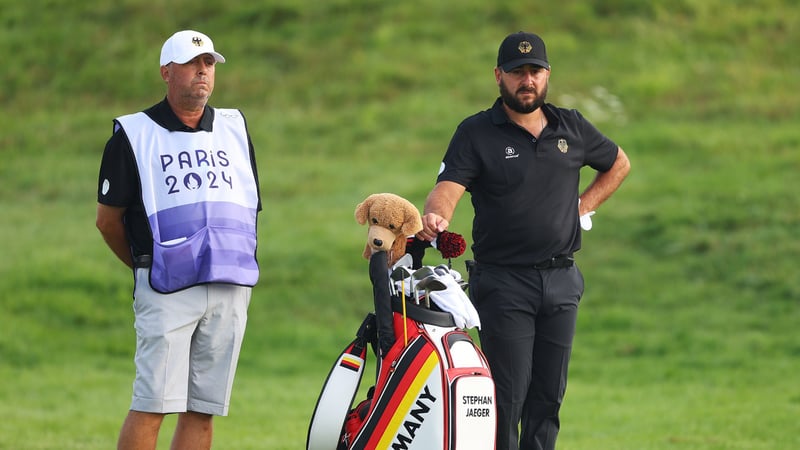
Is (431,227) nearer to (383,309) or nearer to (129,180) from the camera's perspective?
(383,309)

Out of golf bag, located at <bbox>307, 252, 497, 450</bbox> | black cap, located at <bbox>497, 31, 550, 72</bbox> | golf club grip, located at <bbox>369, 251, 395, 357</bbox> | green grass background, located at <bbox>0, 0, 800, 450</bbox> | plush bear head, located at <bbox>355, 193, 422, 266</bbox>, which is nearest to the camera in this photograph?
golf bag, located at <bbox>307, 252, 497, 450</bbox>

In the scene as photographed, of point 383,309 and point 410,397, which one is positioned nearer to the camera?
point 410,397

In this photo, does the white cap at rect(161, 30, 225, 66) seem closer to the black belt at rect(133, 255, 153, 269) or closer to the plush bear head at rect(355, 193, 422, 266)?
the black belt at rect(133, 255, 153, 269)

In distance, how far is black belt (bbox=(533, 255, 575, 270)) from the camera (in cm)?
598

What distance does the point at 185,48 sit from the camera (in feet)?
18.4

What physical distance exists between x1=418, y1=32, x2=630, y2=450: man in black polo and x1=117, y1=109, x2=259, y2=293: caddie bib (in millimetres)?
888

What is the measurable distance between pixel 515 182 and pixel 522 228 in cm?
→ 21

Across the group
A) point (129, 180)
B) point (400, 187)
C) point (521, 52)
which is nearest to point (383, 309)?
point (129, 180)

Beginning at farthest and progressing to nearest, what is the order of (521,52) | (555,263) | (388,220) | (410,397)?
(555,263), (521,52), (388,220), (410,397)

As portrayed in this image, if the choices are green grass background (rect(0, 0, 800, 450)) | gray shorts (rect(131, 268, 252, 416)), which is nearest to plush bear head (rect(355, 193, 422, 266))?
gray shorts (rect(131, 268, 252, 416))

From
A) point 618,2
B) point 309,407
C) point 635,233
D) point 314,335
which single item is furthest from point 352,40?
point 309,407

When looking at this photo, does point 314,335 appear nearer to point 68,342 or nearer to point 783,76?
point 68,342

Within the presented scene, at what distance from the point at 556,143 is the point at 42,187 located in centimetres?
1415

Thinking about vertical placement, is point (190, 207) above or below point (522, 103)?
below
